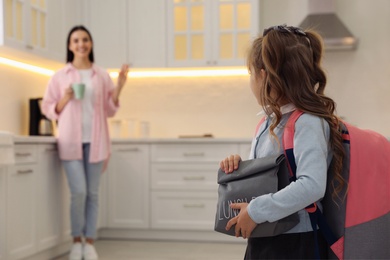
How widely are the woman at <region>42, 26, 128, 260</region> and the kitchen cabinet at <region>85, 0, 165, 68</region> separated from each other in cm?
100

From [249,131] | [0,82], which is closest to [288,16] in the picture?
[249,131]

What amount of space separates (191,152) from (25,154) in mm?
1480

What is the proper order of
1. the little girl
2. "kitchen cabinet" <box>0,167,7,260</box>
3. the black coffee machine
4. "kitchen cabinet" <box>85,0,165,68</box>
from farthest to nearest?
"kitchen cabinet" <box>85,0,165,68</box> < the black coffee machine < "kitchen cabinet" <box>0,167,7,260</box> < the little girl

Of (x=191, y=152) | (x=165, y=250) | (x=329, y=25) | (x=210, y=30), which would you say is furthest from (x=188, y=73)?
(x=165, y=250)

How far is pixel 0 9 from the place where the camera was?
365 cm

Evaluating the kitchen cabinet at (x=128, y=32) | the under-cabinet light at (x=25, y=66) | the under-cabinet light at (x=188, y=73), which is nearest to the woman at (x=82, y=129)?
the under-cabinet light at (x=25, y=66)

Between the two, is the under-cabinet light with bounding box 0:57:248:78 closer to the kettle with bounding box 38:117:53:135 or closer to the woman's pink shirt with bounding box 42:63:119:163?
the kettle with bounding box 38:117:53:135

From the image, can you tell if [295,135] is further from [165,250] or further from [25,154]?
[165,250]

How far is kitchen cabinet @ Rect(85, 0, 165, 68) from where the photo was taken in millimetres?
4949

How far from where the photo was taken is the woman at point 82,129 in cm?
379

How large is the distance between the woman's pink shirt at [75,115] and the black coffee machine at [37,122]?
433mm

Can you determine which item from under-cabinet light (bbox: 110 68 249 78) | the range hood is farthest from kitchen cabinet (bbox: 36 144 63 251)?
the range hood

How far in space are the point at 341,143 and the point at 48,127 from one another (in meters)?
3.41

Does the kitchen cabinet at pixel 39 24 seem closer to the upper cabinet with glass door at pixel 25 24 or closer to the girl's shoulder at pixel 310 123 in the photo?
the upper cabinet with glass door at pixel 25 24
